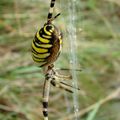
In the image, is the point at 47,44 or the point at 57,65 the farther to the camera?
the point at 57,65

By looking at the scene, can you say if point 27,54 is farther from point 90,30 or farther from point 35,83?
point 90,30

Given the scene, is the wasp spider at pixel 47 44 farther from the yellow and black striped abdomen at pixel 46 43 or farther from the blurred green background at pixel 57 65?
the blurred green background at pixel 57 65

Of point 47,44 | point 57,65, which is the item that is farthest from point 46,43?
point 57,65

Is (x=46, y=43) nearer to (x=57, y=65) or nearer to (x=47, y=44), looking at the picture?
(x=47, y=44)

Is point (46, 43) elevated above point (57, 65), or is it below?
above

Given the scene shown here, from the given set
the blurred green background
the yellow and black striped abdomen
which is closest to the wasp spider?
the yellow and black striped abdomen
